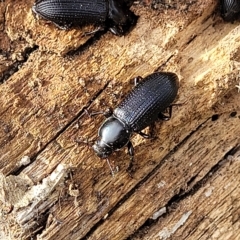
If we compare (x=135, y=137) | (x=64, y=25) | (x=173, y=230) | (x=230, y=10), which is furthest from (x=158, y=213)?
(x=230, y=10)

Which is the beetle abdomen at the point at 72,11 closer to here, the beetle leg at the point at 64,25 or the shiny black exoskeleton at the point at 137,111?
the beetle leg at the point at 64,25

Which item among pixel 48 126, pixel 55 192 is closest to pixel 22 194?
pixel 55 192

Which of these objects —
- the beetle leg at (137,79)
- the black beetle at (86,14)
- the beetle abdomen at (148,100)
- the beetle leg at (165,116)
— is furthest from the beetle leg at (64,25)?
Result: the beetle leg at (165,116)

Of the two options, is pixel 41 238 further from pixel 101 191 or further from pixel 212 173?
pixel 212 173

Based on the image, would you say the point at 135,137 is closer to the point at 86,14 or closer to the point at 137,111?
the point at 137,111

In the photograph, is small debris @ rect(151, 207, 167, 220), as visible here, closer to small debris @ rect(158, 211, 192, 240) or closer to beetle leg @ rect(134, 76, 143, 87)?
small debris @ rect(158, 211, 192, 240)
